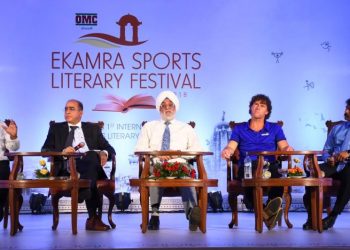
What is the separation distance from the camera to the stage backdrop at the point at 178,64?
7.20 m

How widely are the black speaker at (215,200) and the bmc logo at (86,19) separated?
2.08 metres

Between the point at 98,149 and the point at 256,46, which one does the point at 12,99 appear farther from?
the point at 256,46

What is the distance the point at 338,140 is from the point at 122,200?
2.55 metres

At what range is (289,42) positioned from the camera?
7.29 m

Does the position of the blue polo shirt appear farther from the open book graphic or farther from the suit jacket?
the open book graphic

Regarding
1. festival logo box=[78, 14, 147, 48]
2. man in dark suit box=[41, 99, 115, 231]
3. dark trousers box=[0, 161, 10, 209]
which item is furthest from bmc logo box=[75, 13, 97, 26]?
dark trousers box=[0, 161, 10, 209]

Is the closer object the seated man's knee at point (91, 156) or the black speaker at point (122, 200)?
the seated man's knee at point (91, 156)

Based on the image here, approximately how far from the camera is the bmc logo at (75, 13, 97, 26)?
7207 mm

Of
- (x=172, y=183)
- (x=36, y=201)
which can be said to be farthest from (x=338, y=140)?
(x=36, y=201)

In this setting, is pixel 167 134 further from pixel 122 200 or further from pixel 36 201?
pixel 36 201

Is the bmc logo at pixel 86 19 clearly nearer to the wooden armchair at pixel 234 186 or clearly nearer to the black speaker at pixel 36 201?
the black speaker at pixel 36 201

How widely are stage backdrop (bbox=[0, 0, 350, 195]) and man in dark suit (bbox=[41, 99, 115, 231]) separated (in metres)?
1.65

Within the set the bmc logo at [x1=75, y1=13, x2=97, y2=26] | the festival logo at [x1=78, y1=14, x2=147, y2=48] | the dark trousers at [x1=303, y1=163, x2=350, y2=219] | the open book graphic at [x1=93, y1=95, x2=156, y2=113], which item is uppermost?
the bmc logo at [x1=75, y1=13, x2=97, y2=26]

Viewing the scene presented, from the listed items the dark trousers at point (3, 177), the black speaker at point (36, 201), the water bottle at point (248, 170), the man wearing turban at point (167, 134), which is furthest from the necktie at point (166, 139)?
the black speaker at point (36, 201)
